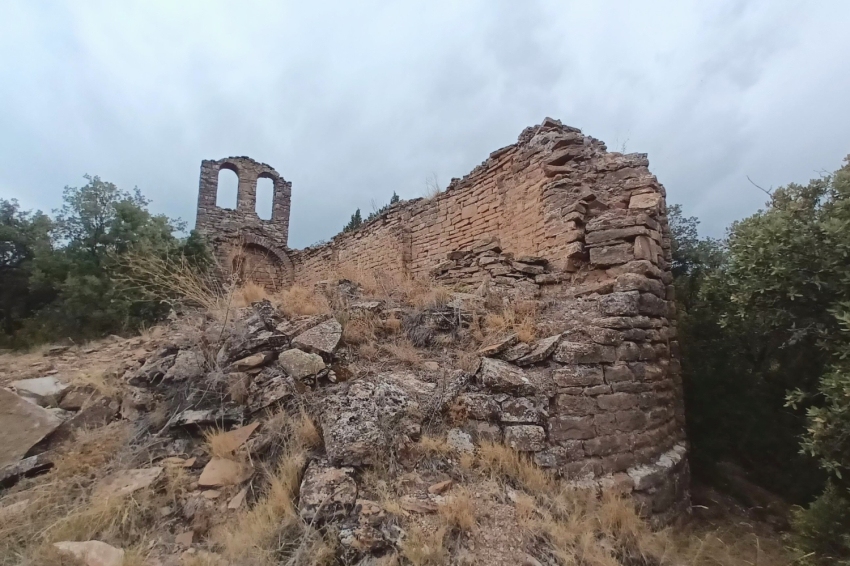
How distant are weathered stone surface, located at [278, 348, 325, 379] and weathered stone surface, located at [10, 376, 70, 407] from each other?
2305 mm

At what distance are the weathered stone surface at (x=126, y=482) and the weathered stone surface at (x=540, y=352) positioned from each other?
3.13 m

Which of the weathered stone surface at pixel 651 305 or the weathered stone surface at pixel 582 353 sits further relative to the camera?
the weathered stone surface at pixel 651 305

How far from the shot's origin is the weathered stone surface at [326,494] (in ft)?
9.52

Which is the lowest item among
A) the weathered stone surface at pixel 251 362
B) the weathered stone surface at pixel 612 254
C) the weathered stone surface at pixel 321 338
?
the weathered stone surface at pixel 251 362

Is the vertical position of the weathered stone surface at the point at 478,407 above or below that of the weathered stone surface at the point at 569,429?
above

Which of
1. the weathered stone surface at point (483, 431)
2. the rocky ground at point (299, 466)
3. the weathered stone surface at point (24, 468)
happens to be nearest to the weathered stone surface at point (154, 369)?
the rocky ground at point (299, 466)

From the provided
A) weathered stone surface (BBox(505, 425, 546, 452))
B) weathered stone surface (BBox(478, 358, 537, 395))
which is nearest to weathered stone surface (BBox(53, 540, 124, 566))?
weathered stone surface (BBox(505, 425, 546, 452))

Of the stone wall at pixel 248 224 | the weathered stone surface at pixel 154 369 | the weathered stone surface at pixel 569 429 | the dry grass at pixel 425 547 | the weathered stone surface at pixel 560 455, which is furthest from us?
the stone wall at pixel 248 224

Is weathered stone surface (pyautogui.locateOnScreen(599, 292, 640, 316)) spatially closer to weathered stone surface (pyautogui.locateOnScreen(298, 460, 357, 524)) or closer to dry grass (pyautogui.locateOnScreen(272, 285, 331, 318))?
weathered stone surface (pyautogui.locateOnScreen(298, 460, 357, 524))

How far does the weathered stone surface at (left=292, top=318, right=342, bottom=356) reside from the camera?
4434 millimetres

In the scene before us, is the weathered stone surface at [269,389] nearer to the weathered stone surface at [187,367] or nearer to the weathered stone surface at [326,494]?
the weathered stone surface at [187,367]

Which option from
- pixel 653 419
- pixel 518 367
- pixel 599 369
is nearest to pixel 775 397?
pixel 653 419

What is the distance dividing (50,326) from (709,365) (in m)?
11.2

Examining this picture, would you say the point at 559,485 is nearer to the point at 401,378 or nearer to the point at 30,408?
the point at 401,378
